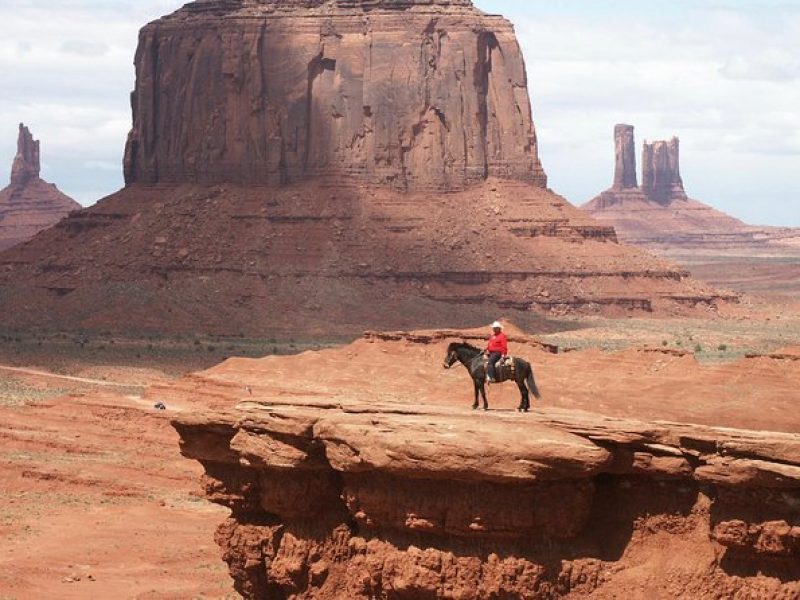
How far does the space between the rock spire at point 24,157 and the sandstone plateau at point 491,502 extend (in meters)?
175

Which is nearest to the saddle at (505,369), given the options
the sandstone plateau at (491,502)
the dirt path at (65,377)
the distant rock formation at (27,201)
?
the sandstone plateau at (491,502)

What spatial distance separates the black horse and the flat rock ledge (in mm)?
1314

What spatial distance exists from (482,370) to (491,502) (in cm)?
426

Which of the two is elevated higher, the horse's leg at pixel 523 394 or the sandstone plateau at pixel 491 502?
the horse's leg at pixel 523 394

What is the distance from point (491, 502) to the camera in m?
21.1

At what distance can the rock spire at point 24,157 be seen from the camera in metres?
196

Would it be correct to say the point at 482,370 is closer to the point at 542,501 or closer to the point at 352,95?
the point at 542,501

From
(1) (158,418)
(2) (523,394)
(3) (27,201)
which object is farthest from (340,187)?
(2) (523,394)

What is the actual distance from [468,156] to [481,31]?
6.94 metres

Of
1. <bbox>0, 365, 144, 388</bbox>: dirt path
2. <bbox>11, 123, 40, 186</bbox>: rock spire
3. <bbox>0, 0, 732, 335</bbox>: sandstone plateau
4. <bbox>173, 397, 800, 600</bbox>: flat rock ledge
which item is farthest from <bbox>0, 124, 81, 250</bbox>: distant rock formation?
<bbox>173, 397, 800, 600</bbox>: flat rock ledge

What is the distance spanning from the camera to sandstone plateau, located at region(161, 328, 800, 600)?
2009cm

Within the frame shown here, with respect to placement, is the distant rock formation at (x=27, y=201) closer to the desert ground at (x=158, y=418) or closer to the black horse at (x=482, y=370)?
the desert ground at (x=158, y=418)

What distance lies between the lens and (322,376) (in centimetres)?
5984

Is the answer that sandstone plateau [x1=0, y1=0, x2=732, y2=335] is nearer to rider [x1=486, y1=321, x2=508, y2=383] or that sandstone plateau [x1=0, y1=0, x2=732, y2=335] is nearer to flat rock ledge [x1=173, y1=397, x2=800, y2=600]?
rider [x1=486, y1=321, x2=508, y2=383]
